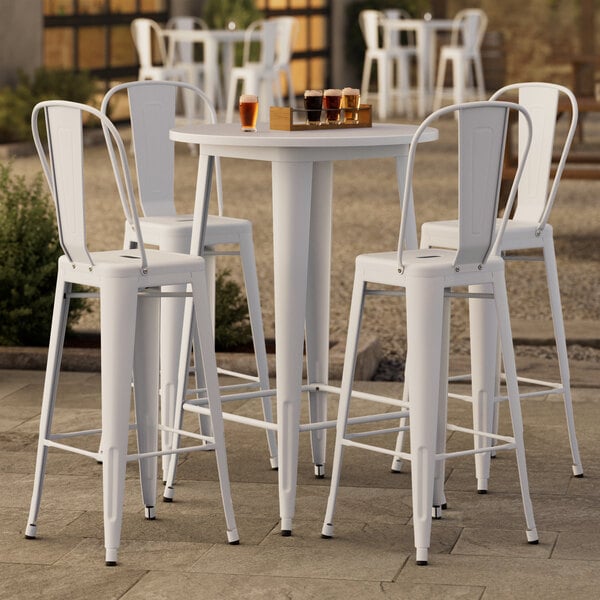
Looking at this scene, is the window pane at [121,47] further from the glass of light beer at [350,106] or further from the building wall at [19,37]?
the glass of light beer at [350,106]

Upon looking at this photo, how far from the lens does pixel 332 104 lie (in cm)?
384

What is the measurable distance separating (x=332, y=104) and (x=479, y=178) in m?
0.67

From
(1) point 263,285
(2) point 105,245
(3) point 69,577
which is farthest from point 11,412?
(2) point 105,245

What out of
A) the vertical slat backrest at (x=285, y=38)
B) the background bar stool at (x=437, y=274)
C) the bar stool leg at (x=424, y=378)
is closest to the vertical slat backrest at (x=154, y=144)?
the background bar stool at (x=437, y=274)

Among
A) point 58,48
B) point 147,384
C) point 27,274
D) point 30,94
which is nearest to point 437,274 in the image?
point 147,384

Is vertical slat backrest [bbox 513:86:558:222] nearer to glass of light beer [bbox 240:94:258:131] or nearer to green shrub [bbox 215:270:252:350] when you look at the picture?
glass of light beer [bbox 240:94:258:131]

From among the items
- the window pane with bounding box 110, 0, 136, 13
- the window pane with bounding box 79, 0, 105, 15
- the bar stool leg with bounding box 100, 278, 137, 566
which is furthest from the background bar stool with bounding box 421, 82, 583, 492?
the window pane with bounding box 110, 0, 136, 13

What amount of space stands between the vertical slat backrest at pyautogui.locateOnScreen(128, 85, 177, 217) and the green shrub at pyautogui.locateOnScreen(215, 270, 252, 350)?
118 cm

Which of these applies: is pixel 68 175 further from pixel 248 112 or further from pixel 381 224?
pixel 381 224

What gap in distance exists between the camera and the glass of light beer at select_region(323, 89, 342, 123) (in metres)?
3.83

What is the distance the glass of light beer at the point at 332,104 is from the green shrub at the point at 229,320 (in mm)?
1607

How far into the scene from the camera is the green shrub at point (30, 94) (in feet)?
41.7

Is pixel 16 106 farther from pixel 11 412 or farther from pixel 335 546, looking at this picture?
pixel 335 546

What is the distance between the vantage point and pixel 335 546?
3.38 m
